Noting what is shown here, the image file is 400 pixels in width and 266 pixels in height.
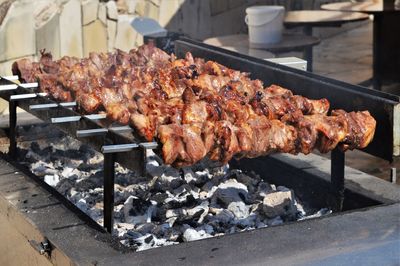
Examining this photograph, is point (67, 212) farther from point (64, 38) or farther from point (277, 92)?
point (64, 38)

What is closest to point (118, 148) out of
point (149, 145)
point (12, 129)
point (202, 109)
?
point (149, 145)

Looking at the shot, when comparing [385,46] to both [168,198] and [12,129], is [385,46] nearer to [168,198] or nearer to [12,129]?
[168,198]

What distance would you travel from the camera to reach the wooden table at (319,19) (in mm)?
8484

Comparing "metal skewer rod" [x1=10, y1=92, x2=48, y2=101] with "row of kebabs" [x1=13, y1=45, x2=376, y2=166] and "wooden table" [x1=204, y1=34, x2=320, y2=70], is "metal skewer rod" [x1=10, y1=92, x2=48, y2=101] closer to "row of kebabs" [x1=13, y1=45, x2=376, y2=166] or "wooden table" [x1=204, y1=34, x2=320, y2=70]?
"row of kebabs" [x1=13, y1=45, x2=376, y2=166]

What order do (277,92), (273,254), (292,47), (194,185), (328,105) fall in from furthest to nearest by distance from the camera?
(292,47), (194,185), (277,92), (328,105), (273,254)

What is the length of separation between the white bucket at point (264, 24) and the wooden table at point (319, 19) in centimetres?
86

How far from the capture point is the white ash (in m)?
3.79

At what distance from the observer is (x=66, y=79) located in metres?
4.08

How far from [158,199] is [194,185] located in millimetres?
313

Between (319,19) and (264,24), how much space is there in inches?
52.0

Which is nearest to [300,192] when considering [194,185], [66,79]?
[194,185]

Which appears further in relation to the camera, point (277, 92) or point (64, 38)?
point (64, 38)

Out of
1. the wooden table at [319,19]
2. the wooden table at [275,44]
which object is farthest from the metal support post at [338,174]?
the wooden table at [319,19]

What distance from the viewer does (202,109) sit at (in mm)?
3436
